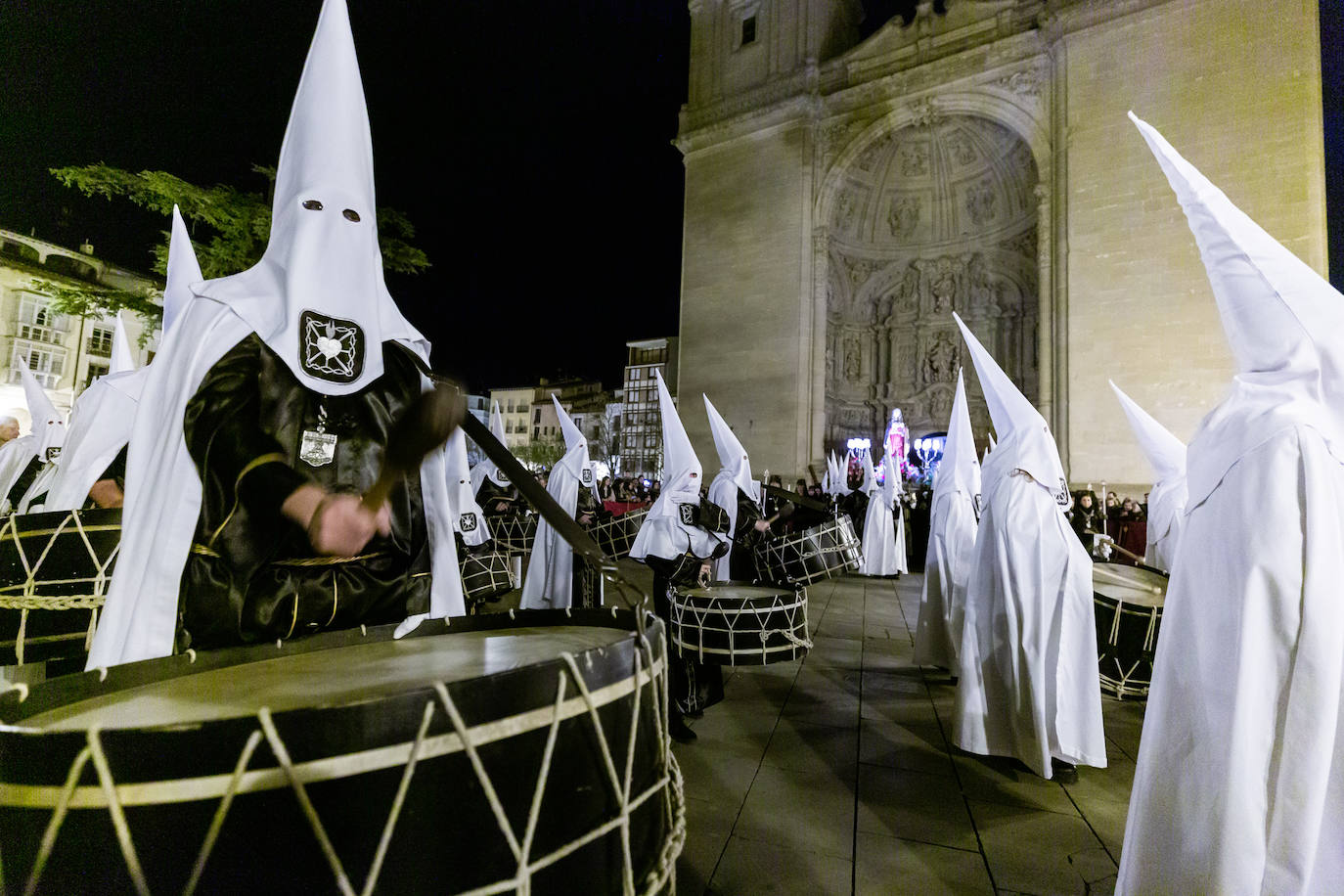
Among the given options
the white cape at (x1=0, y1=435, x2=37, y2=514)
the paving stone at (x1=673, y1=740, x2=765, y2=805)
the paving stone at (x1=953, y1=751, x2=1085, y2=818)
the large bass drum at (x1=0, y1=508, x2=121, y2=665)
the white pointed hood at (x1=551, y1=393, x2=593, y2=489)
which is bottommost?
the paving stone at (x1=953, y1=751, x2=1085, y2=818)

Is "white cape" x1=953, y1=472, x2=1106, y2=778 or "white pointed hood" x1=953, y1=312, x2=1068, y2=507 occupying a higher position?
"white pointed hood" x1=953, y1=312, x2=1068, y2=507

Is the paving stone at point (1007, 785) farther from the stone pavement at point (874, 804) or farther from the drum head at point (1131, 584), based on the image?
the drum head at point (1131, 584)

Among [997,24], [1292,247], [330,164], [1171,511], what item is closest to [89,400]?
[330,164]

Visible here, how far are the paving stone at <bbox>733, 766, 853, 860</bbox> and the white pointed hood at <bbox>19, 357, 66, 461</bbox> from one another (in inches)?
342

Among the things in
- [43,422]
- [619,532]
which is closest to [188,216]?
[43,422]

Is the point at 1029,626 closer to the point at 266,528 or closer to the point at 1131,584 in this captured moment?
the point at 1131,584

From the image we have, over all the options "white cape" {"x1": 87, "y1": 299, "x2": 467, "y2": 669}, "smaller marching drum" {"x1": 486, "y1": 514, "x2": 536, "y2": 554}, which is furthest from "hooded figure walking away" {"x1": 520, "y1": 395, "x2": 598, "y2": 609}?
"white cape" {"x1": 87, "y1": 299, "x2": 467, "y2": 669}

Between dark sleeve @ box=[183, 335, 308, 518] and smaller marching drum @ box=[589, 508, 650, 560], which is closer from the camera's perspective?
dark sleeve @ box=[183, 335, 308, 518]

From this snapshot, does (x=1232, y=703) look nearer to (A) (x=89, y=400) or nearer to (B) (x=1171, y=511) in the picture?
(B) (x=1171, y=511)

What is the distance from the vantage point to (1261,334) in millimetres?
1968

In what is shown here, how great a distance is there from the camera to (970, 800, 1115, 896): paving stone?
2734 mm

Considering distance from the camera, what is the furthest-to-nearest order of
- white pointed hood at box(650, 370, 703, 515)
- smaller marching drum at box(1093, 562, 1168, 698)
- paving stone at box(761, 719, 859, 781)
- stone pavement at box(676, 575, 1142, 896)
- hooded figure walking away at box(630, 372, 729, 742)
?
white pointed hood at box(650, 370, 703, 515) < hooded figure walking away at box(630, 372, 729, 742) < smaller marching drum at box(1093, 562, 1168, 698) < paving stone at box(761, 719, 859, 781) < stone pavement at box(676, 575, 1142, 896)

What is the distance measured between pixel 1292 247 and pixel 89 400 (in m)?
19.3

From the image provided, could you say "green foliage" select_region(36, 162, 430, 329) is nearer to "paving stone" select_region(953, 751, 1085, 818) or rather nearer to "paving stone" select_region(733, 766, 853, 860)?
"paving stone" select_region(733, 766, 853, 860)
